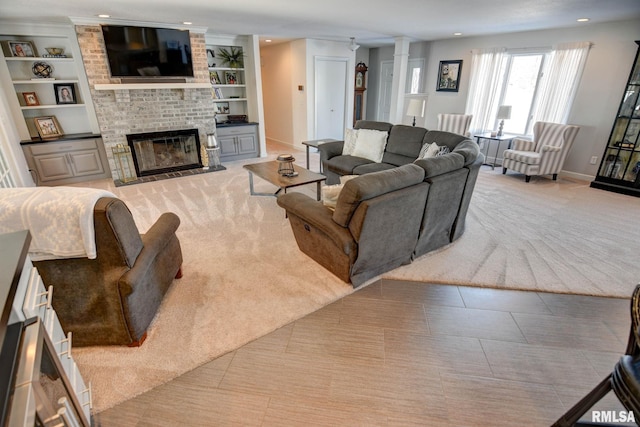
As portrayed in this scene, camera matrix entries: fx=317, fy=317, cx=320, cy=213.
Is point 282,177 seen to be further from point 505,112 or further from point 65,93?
point 505,112

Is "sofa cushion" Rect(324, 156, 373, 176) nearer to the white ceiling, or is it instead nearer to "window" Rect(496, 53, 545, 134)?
the white ceiling

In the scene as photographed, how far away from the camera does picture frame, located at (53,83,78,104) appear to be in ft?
16.2

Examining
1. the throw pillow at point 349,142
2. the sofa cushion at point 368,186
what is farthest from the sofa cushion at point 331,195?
the throw pillow at point 349,142

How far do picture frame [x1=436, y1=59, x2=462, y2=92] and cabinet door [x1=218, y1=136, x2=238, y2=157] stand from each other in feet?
15.1

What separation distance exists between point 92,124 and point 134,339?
4.82 m

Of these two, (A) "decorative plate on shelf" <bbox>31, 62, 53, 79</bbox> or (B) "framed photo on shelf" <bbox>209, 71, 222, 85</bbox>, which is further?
(B) "framed photo on shelf" <bbox>209, 71, 222, 85</bbox>

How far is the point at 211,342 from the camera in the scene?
2.03 metres

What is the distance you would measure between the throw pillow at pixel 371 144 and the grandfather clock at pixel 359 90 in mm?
4244

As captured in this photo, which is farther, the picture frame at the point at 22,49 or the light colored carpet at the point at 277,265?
the picture frame at the point at 22,49

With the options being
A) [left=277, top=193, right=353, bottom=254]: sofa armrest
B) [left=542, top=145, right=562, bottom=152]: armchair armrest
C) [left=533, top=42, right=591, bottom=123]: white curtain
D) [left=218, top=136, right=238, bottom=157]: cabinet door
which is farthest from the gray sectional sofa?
[left=218, top=136, right=238, bottom=157]: cabinet door

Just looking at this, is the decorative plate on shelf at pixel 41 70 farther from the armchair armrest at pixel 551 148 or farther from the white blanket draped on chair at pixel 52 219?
the armchair armrest at pixel 551 148

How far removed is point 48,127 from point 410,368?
615 cm

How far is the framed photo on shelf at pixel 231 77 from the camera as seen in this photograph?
255 inches

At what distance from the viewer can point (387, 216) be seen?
7.79ft
